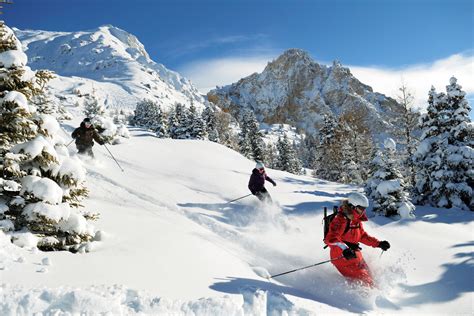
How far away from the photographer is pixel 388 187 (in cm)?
1495

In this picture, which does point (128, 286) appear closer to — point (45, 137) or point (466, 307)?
point (45, 137)

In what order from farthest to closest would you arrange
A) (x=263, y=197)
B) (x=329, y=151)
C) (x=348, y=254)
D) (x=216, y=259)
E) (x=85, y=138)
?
(x=329, y=151), (x=85, y=138), (x=263, y=197), (x=216, y=259), (x=348, y=254)

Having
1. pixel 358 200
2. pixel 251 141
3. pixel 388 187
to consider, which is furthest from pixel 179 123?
pixel 358 200

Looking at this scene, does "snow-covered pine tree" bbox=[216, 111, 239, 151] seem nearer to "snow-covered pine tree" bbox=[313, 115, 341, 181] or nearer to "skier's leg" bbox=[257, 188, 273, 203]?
"snow-covered pine tree" bbox=[313, 115, 341, 181]

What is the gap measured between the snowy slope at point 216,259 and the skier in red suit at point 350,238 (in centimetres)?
33

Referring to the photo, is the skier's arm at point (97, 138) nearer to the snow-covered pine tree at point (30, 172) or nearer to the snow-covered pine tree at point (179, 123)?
the snow-covered pine tree at point (30, 172)

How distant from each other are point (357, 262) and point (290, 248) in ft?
8.95

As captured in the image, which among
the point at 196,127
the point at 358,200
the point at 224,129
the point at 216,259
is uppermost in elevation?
the point at 224,129

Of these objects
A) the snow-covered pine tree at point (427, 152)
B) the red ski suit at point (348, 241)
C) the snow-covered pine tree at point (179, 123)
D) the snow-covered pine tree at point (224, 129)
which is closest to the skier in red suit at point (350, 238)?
the red ski suit at point (348, 241)

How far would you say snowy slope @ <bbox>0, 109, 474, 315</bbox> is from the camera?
190 inches

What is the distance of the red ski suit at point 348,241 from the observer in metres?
7.26

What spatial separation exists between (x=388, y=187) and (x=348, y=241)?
852 centimetres

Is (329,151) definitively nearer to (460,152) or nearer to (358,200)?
(460,152)

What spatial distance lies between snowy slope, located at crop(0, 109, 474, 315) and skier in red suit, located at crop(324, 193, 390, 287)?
330mm
